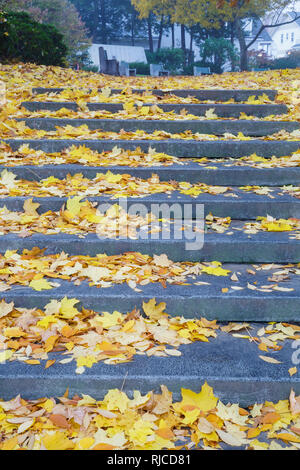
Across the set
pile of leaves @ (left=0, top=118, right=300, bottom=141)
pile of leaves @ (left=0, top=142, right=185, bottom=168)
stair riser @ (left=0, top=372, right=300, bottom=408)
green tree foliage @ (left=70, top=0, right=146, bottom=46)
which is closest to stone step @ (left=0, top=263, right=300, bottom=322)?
stair riser @ (left=0, top=372, right=300, bottom=408)

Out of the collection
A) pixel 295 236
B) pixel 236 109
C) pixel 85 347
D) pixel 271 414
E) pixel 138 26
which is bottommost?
pixel 271 414

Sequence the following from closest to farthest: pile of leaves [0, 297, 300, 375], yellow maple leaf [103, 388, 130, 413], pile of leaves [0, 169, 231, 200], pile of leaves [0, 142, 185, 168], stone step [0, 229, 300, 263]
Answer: yellow maple leaf [103, 388, 130, 413] → pile of leaves [0, 297, 300, 375] → stone step [0, 229, 300, 263] → pile of leaves [0, 169, 231, 200] → pile of leaves [0, 142, 185, 168]

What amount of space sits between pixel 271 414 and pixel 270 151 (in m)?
2.82

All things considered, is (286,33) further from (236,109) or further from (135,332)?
(135,332)

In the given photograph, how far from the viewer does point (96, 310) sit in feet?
7.96

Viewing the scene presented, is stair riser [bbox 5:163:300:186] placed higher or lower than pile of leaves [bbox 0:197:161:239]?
higher

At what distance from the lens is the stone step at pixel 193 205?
10.5 feet

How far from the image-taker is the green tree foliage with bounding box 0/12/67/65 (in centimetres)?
853

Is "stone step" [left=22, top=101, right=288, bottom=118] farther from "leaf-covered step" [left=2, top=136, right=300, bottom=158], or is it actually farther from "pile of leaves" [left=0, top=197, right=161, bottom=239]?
"pile of leaves" [left=0, top=197, right=161, bottom=239]

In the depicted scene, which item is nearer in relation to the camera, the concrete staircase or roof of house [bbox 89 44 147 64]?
the concrete staircase

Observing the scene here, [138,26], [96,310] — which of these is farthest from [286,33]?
[96,310]

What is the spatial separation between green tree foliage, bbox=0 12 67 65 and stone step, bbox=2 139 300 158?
17.7 feet

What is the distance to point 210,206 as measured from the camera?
10.6 ft

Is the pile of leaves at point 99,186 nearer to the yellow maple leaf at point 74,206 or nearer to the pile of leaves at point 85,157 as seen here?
the yellow maple leaf at point 74,206
